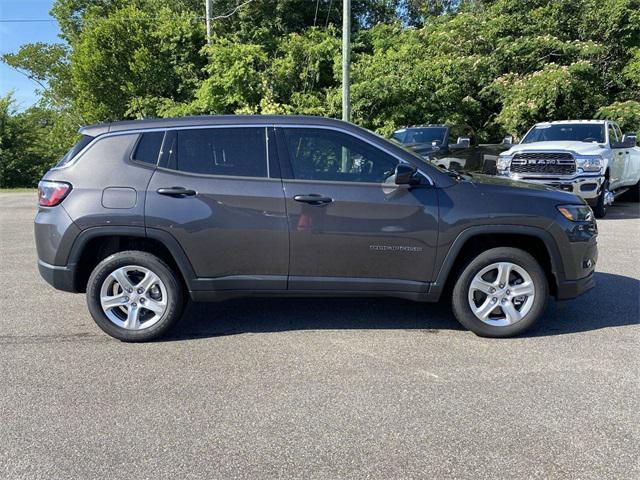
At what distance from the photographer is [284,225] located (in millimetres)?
4195

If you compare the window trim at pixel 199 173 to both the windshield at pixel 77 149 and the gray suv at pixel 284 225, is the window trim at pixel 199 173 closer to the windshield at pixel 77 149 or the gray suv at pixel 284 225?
the gray suv at pixel 284 225

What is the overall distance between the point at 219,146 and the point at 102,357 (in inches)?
75.5

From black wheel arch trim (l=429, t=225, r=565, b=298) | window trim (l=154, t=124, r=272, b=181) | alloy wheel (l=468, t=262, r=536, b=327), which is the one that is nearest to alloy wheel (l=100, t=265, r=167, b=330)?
window trim (l=154, t=124, r=272, b=181)

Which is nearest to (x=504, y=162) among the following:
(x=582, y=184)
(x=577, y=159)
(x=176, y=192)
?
(x=577, y=159)

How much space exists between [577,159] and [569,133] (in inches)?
72.3

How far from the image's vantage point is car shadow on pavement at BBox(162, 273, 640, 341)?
15.3 ft

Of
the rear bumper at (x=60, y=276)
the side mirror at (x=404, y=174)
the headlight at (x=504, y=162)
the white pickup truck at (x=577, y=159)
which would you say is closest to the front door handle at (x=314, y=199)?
the side mirror at (x=404, y=174)

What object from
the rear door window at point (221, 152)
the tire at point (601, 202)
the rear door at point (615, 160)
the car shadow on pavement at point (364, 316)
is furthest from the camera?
the rear door at point (615, 160)

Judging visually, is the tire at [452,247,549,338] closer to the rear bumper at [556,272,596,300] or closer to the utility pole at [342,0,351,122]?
the rear bumper at [556,272,596,300]

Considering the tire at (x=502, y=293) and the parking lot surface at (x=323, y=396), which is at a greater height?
the tire at (x=502, y=293)

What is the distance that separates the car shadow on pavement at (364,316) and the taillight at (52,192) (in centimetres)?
145

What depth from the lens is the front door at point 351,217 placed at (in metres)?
4.19

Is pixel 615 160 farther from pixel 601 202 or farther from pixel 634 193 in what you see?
pixel 634 193

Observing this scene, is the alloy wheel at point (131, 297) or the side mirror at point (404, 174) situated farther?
the alloy wheel at point (131, 297)
